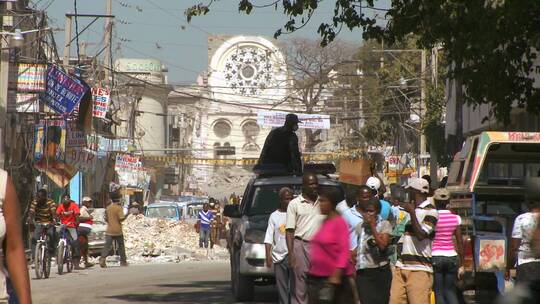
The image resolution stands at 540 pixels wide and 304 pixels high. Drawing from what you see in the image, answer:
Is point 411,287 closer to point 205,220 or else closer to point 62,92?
point 62,92

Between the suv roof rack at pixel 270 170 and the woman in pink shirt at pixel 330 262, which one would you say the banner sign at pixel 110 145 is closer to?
the suv roof rack at pixel 270 170

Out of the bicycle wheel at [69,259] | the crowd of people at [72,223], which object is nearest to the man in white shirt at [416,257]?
the crowd of people at [72,223]

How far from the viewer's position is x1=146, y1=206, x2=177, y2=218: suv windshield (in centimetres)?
5057

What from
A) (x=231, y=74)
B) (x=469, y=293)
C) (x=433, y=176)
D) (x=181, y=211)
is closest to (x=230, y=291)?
(x=469, y=293)

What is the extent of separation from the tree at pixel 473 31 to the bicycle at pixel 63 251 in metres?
9.55

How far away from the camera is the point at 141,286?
2130cm

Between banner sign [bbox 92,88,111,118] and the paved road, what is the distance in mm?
19886

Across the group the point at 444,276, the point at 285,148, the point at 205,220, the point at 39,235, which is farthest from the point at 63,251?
the point at 205,220

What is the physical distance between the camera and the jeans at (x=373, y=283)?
1260 cm

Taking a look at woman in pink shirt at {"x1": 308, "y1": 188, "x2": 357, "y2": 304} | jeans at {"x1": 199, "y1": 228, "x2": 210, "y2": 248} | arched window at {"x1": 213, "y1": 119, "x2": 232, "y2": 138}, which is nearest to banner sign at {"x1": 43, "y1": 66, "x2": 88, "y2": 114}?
jeans at {"x1": 199, "y1": 228, "x2": 210, "y2": 248}

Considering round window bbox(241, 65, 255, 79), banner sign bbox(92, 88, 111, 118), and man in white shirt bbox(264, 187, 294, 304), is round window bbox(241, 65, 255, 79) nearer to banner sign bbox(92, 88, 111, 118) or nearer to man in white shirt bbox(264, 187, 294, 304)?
banner sign bbox(92, 88, 111, 118)

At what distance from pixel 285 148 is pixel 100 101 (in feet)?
95.7

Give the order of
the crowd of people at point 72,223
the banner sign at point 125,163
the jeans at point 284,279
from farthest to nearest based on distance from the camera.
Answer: the banner sign at point 125,163, the crowd of people at point 72,223, the jeans at point 284,279

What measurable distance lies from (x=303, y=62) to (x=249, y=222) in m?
57.5
